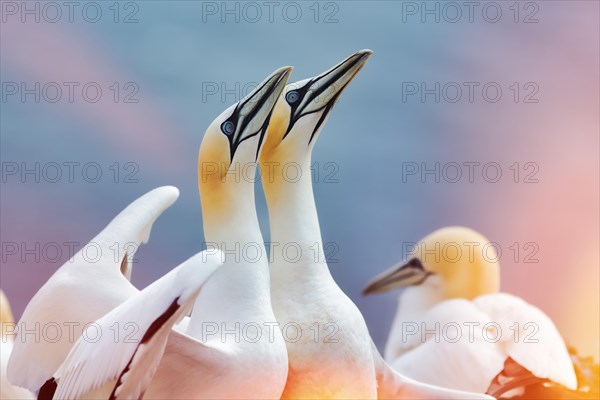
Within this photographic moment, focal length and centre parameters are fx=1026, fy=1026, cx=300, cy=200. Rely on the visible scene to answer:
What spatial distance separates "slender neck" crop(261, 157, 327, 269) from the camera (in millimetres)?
2988

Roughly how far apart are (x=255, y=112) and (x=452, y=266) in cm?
373

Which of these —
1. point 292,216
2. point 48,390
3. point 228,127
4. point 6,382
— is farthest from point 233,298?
point 6,382

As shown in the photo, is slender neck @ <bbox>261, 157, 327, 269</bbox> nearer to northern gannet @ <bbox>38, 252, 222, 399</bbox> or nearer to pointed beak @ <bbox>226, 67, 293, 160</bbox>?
pointed beak @ <bbox>226, 67, 293, 160</bbox>

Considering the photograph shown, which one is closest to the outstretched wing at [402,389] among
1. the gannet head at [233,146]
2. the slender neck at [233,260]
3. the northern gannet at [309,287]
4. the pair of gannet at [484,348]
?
the northern gannet at [309,287]

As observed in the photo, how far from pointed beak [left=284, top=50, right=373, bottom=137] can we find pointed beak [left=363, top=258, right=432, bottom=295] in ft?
11.7

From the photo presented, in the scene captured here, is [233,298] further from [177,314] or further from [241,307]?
[177,314]

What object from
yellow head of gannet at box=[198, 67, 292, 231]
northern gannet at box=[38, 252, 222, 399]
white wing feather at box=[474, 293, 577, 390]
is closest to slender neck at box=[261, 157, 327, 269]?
yellow head of gannet at box=[198, 67, 292, 231]

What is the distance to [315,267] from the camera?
9.69 ft

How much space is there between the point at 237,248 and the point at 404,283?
12.6ft

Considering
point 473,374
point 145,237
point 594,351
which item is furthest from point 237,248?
point 594,351

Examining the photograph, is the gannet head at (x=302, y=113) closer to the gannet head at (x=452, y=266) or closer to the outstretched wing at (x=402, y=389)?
the outstretched wing at (x=402, y=389)

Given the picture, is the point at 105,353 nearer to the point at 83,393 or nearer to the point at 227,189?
the point at 83,393

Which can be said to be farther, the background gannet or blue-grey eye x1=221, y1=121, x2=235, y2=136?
the background gannet

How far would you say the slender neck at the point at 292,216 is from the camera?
299 cm
